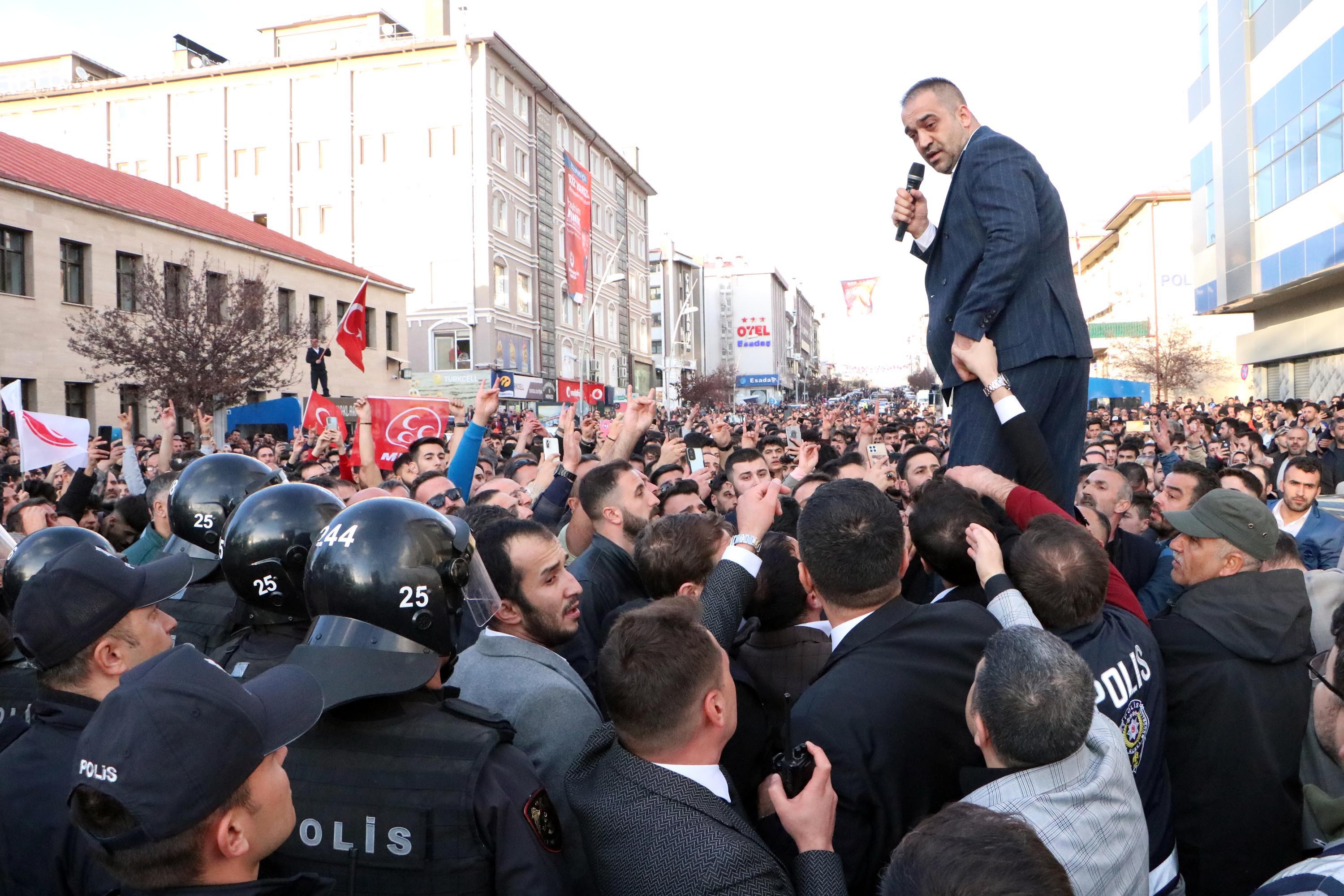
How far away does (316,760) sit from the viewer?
2426 millimetres

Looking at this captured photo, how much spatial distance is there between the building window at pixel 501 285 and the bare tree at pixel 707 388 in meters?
26.1

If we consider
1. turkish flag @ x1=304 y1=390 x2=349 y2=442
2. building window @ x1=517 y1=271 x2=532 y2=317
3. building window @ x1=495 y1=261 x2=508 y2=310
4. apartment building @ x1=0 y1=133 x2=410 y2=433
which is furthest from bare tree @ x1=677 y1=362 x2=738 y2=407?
turkish flag @ x1=304 y1=390 x2=349 y2=442

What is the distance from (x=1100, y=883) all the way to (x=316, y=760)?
6.00 feet

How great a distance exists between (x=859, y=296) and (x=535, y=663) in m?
96.3

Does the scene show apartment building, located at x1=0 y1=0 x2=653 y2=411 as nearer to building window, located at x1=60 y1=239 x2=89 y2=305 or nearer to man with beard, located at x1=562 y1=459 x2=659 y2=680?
building window, located at x1=60 y1=239 x2=89 y2=305

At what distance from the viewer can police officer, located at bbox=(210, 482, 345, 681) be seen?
347 cm

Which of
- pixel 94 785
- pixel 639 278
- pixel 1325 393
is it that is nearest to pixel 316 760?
pixel 94 785

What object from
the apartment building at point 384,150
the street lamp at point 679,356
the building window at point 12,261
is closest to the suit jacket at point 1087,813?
the building window at point 12,261

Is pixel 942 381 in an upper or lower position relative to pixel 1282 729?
upper

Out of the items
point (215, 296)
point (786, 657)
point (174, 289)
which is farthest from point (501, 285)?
point (786, 657)

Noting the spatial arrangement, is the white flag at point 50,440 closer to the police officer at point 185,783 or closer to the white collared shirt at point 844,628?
the white collared shirt at point 844,628

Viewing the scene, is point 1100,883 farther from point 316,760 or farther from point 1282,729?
point 316,760

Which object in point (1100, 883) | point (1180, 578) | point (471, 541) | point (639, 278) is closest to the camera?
point (1100, 883)

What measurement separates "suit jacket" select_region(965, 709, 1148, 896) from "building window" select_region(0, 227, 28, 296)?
30.7m
